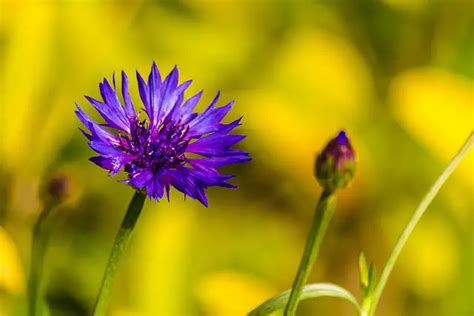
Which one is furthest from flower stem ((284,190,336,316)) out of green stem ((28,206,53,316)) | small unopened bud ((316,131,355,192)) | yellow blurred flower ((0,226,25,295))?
yellow blurred flower ((0,226,25,295))

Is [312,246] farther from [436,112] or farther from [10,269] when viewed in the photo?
[436,112]

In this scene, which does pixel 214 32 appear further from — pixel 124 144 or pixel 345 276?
pixel 124 144

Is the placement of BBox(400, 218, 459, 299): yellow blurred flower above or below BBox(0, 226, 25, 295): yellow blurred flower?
above

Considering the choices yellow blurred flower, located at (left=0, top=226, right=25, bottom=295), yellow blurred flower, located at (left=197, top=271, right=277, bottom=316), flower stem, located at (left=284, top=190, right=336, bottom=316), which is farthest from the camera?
yellow blurred flower, located at (left=197, top=271, right=277, bottom=316)

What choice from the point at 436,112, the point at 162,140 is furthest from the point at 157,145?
the point at 436,112

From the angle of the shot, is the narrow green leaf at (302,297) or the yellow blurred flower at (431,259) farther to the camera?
the yellow blurred flower at (431,259)

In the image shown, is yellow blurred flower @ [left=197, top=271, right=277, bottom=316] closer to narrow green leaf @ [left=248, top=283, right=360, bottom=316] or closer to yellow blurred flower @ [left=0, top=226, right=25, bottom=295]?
yellow blurred flower @ [left=0, top=226, right=25, bottom=295]

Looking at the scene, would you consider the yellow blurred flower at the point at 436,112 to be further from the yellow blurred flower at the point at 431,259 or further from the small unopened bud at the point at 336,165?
A: the small unopened bud at the point at 336,165

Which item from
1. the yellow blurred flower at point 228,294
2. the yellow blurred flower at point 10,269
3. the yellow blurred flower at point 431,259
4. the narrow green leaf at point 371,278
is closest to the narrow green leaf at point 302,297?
the narrow green leaf at point 371,278
